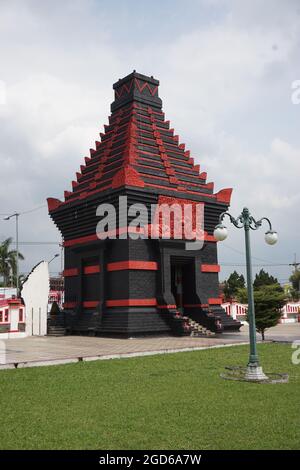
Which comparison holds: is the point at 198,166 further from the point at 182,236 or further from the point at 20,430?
the point at 20,430

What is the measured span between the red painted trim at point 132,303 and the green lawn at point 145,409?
10.4 metres

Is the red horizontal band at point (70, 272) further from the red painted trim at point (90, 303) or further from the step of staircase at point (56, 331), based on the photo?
the step of staircase at point (56, 331)

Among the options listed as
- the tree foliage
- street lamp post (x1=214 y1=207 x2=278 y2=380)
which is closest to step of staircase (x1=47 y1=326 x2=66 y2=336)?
street lamp post (x1=214 y1=207 x2=278 y2=380)

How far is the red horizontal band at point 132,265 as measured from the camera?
2255 cm

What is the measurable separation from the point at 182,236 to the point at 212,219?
3.11 m

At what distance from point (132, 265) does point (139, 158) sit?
19.6 feet

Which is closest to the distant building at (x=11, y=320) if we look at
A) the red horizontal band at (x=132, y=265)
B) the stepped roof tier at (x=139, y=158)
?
the red horizontal band at (x=132, y=265)

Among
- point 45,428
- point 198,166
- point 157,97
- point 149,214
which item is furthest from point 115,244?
point 45,428

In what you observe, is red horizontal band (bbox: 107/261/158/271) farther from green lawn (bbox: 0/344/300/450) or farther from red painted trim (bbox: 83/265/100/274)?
green lawn (bbox: 0/344/300/450)

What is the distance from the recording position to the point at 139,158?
24469mm

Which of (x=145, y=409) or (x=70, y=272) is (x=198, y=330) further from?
(x=145, y=409)

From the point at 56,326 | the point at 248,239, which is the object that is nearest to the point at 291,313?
the point at 56,326

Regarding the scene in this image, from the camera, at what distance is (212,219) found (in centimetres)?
2600

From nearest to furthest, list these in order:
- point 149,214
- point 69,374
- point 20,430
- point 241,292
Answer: point 20,430 → point 69,374 → point 241,292 → point 149,214
